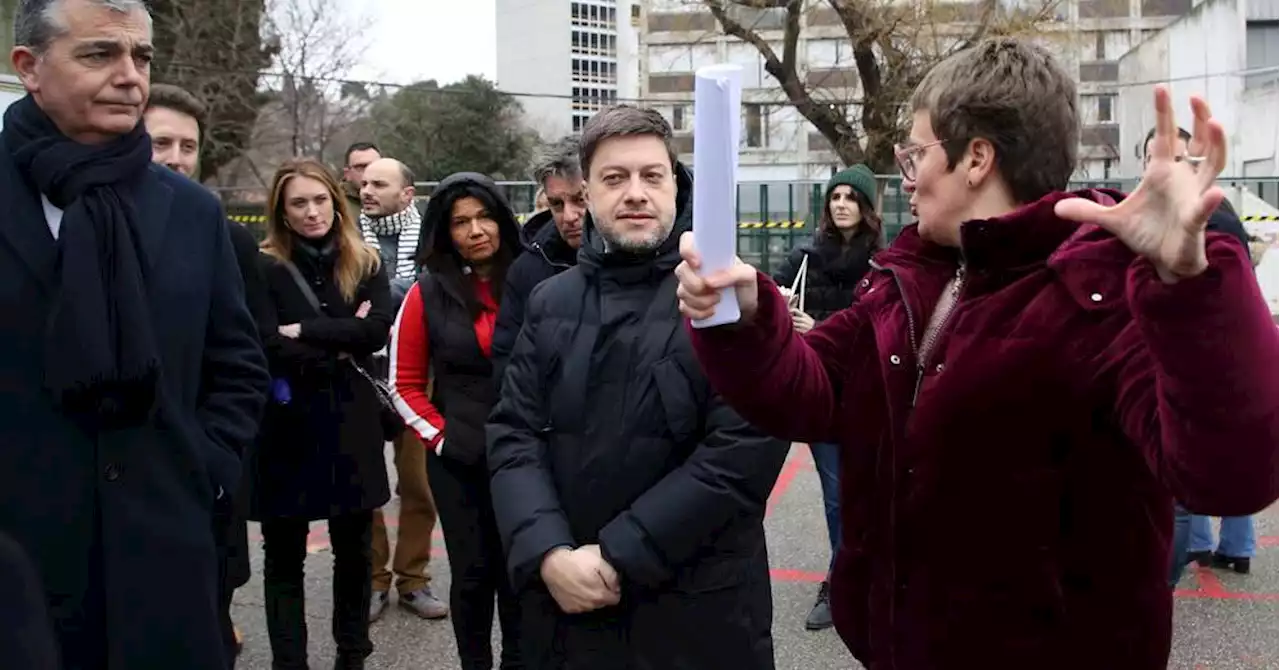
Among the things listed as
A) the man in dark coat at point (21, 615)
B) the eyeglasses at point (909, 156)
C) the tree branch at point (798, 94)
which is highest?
the tree branch at point (798, 94)

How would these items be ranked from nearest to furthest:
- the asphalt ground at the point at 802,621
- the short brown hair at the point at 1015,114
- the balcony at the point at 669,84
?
1. the short brown hair at the point at 1015,114
2. the asphalt ground at the point at 802,621
3. the balcony at the point at 669,84

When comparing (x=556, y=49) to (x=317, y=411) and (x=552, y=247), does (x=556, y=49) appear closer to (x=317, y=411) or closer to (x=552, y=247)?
(x=317, y=411)

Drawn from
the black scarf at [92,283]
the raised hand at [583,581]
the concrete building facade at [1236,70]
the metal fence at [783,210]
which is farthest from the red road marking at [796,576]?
the concrete building facade at [1236,70]

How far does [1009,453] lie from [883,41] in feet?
65.0

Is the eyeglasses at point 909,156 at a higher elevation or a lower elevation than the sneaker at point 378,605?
higher

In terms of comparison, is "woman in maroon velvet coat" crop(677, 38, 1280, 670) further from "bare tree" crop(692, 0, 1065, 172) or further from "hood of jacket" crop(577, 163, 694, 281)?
"bare tree" crop(692, 0, 1065, 172)

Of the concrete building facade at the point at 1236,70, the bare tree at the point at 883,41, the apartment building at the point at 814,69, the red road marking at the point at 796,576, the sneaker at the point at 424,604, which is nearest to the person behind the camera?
the sneaker at the point at 424,604

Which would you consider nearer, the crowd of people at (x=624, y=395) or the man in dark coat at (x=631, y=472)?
the crowd of people at (x=624, y=395)

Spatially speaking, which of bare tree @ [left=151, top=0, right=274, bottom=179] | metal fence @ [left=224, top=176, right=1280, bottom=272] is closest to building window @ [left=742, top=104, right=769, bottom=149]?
bare tree @ [left=151, top=0, right=274, bottom=179]

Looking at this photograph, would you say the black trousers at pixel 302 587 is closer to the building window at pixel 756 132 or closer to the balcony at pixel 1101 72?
the building window at pixel 756 132

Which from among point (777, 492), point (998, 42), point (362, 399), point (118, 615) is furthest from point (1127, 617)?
point (777, 492)

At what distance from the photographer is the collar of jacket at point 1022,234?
1.66 meters

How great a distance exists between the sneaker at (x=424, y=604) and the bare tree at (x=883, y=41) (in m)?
15.6

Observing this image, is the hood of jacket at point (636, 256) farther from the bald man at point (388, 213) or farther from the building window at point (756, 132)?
the building window at point (756, 132)
